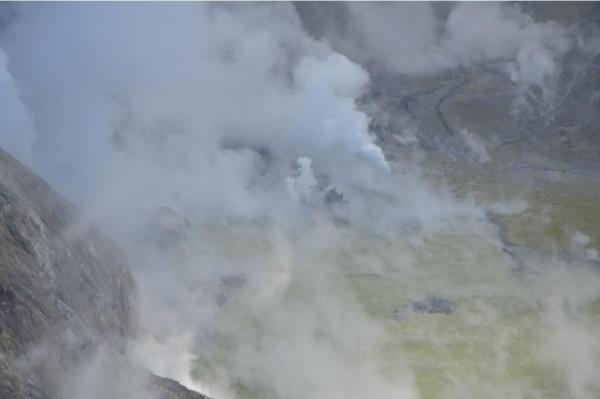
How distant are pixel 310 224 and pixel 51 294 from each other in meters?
52.5

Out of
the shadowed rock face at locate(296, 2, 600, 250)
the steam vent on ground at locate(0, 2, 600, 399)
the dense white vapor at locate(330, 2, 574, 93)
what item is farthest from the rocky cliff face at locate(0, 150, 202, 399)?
the dense white vapor at locate(330, 2, 574, 93)

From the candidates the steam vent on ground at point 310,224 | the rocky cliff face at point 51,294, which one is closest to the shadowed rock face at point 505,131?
the steam vent on ground at point 310,224

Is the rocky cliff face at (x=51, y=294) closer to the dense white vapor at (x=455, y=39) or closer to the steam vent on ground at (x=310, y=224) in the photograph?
the steam vent on ground at (x=310, y=224)

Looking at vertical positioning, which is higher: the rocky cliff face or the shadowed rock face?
→ the shadowed rock face

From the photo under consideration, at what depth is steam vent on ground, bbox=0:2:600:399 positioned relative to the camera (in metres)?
53.3

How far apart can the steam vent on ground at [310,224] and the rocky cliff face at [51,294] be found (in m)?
0.18

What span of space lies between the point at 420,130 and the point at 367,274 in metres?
55.1

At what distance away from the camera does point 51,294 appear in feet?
147

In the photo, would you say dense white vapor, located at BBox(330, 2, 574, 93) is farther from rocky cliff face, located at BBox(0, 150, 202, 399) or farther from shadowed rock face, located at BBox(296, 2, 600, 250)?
rocky cliff face, located at BBox(0, 150, 202, 399)

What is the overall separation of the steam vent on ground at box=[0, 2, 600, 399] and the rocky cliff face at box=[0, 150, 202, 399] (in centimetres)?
18

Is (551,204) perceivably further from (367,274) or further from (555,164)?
(367,274)

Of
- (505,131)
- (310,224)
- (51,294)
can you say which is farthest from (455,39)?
(51,294)

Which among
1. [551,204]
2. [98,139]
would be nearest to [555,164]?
[551,204]

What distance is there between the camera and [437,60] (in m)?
163
